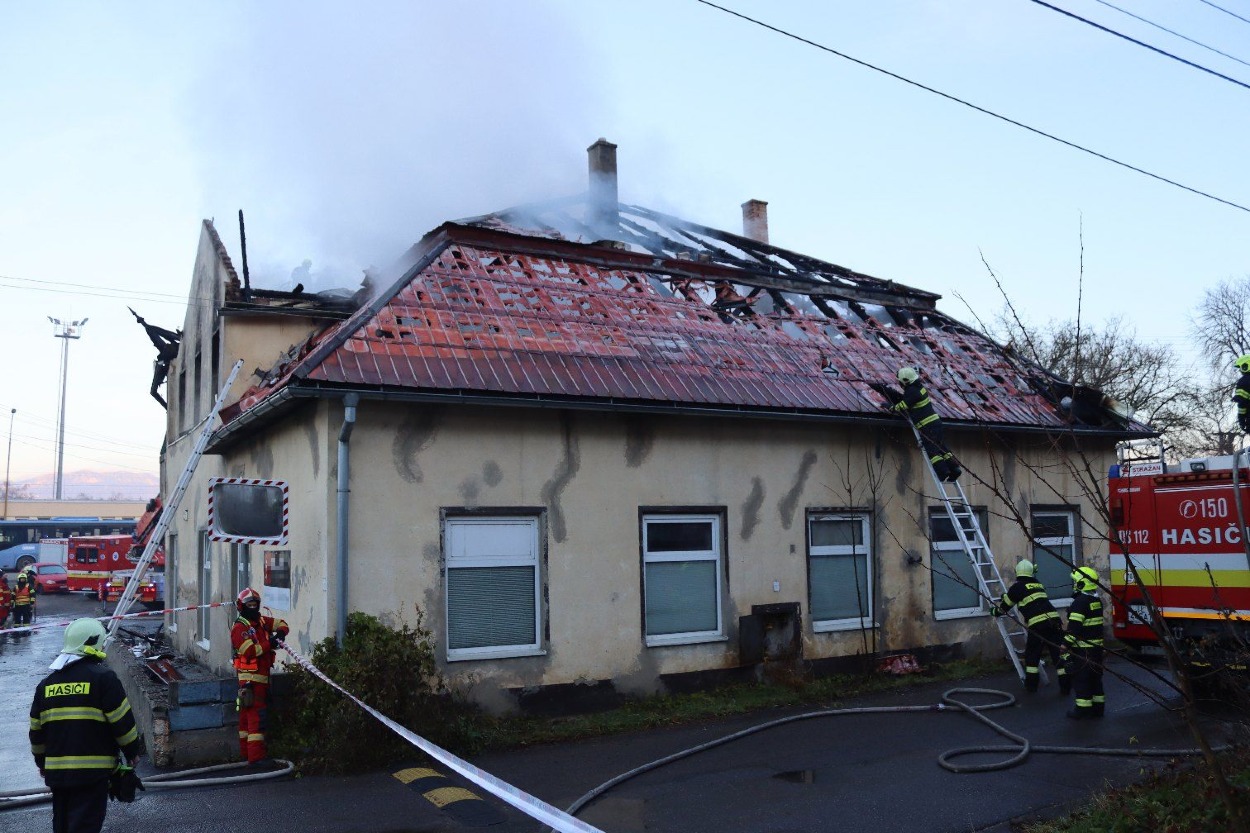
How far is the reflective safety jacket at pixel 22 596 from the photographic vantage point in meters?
26.4

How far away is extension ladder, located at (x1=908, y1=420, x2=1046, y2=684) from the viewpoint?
499 inches

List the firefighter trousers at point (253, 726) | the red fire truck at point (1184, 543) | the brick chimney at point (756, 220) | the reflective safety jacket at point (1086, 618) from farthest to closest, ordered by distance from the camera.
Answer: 1. the brick chimney at point (756, 220)
2. the red fire truck at point (1184, 543)
3. the reflective safety jacket at point (1086, 618)
4. the firefighter trousers at point (253, 726)

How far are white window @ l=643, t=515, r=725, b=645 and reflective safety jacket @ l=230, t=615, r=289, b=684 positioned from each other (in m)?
4.08

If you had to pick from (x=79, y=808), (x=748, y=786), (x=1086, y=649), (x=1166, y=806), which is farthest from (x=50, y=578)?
(x=1166, y=806)

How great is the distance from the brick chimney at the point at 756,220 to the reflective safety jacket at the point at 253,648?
49.4ft

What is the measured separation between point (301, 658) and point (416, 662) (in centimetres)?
125

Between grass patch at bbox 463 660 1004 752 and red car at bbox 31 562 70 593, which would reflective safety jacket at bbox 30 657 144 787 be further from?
red car at bbox 31 562 70 593

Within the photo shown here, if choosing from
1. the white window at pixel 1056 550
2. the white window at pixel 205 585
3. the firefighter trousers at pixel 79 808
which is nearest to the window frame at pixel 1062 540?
the white window at pixel 1056 550

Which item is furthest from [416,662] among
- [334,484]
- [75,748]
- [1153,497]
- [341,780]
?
[1153,497]

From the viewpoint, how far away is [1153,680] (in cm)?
1285

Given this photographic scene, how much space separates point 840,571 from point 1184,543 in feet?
12.9

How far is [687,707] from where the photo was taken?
10984mm

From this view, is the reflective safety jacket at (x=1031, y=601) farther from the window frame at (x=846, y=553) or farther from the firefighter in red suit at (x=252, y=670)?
the firefighter in red suit at (x=252, y=670)

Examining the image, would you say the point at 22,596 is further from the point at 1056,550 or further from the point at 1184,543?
the point at 1184,543
